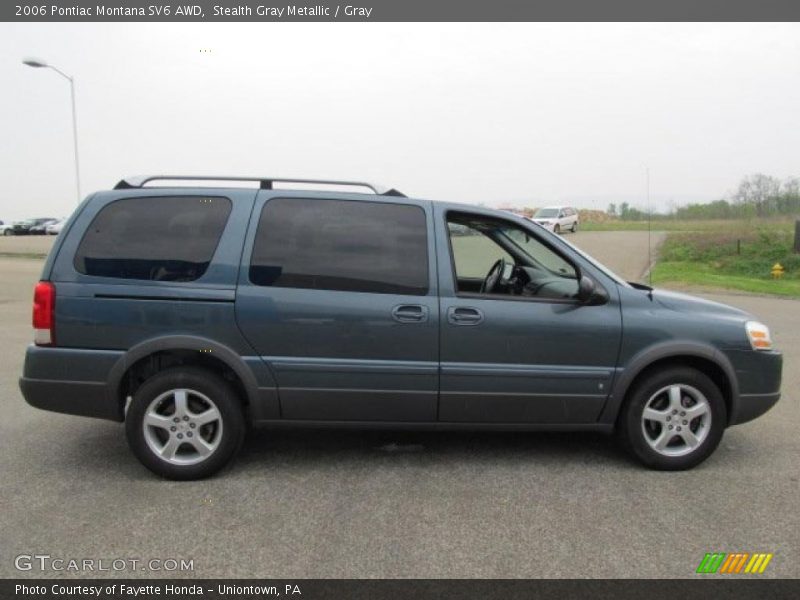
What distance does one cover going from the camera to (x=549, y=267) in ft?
14.6

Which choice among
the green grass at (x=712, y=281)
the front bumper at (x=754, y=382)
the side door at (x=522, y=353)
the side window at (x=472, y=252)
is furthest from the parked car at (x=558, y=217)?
the side door at (x=522, y=353)

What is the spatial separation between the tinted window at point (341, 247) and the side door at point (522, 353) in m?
0.21

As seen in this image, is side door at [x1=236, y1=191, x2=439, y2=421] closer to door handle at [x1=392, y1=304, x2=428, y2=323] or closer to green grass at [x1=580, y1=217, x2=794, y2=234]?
door handle at [x1=392, y1=304, x2=428, y2=323]

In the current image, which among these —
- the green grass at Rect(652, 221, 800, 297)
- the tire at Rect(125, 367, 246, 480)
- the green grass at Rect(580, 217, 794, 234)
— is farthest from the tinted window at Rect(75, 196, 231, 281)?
the green grass at Rect(580, 217, 794, 234)

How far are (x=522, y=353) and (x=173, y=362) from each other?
217 cm

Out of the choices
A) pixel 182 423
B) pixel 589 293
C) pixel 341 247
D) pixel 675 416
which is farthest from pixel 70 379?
pixel 675 416

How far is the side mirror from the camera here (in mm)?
3809

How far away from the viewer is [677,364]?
155 inches

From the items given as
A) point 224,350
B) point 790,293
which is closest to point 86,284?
point 224,350

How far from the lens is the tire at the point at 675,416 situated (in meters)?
3.88

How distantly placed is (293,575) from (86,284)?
2154 millimetres
